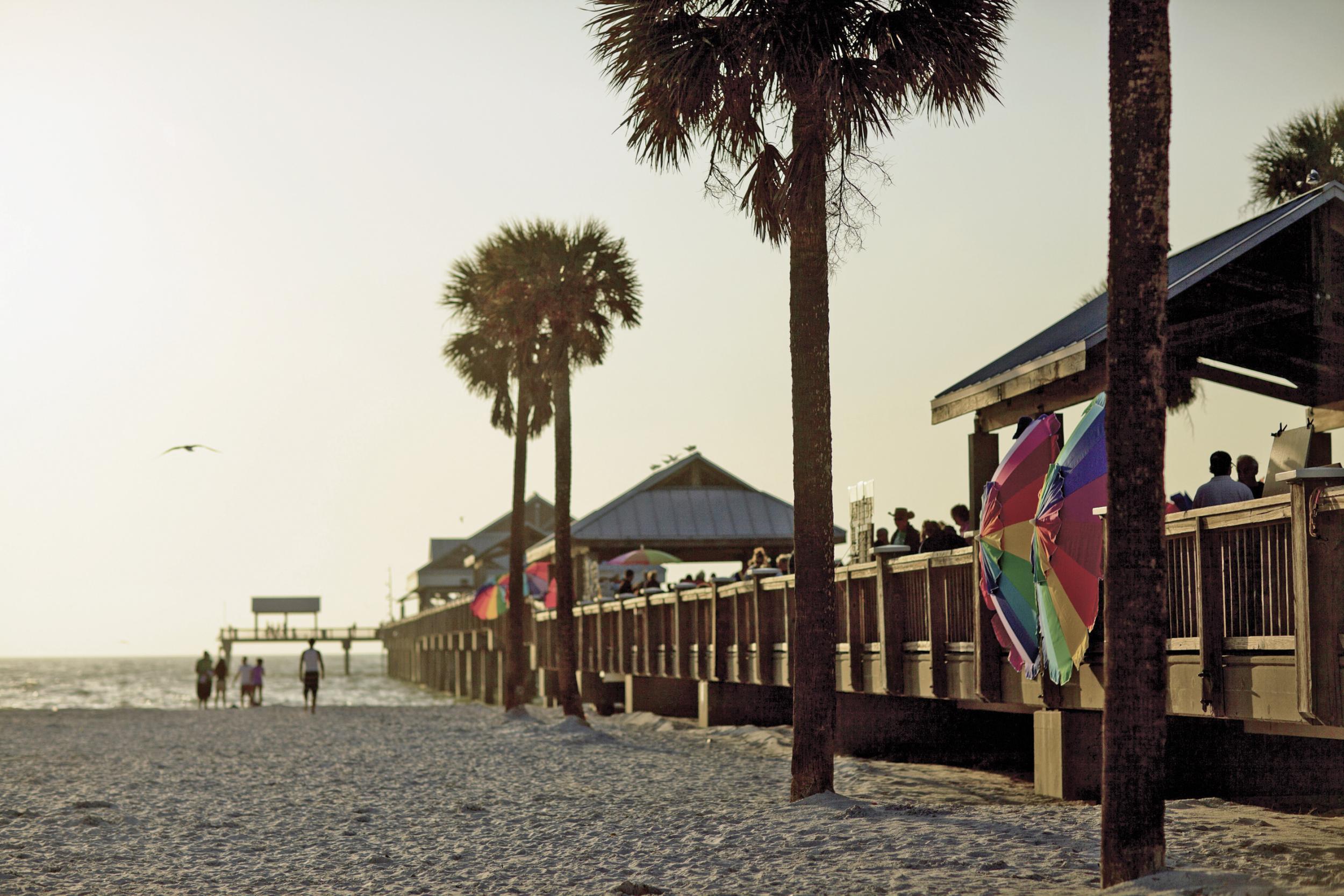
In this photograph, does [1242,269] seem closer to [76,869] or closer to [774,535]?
[76,869]

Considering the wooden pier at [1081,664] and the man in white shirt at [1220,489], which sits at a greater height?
the man in white shirt at [1220,489]

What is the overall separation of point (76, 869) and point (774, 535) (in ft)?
108

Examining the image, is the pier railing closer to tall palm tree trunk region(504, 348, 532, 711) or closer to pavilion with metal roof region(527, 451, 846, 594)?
tall palm tree trunk region(504, 348, 532, 711)

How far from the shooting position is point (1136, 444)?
7.39 m

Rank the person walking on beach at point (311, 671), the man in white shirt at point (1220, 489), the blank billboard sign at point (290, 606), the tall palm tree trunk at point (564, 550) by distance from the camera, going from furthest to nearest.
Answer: the blank billboard sign at point (290, 606), the person walking on beach at point (311, 671), the tall palm tree trunk at point (564, 550), the man in white shirt at point (1220, 489)

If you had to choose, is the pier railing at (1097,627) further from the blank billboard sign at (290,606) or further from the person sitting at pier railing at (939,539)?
the blank billboard sign at (290,606)

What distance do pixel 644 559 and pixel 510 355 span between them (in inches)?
253

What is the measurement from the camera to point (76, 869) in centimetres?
1058

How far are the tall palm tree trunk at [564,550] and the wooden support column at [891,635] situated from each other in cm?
1269

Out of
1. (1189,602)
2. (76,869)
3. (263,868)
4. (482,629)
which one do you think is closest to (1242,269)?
(1189,602)

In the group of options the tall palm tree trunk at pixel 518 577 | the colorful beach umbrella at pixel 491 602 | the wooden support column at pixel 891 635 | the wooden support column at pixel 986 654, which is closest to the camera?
the wooden support column at pixel 986 654

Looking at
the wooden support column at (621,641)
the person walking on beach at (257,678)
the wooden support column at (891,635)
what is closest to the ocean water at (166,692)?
the person walking on beach at (257,678)

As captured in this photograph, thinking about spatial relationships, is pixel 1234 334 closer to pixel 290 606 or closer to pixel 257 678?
pixel 257 678

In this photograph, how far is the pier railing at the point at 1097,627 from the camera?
320 inches
